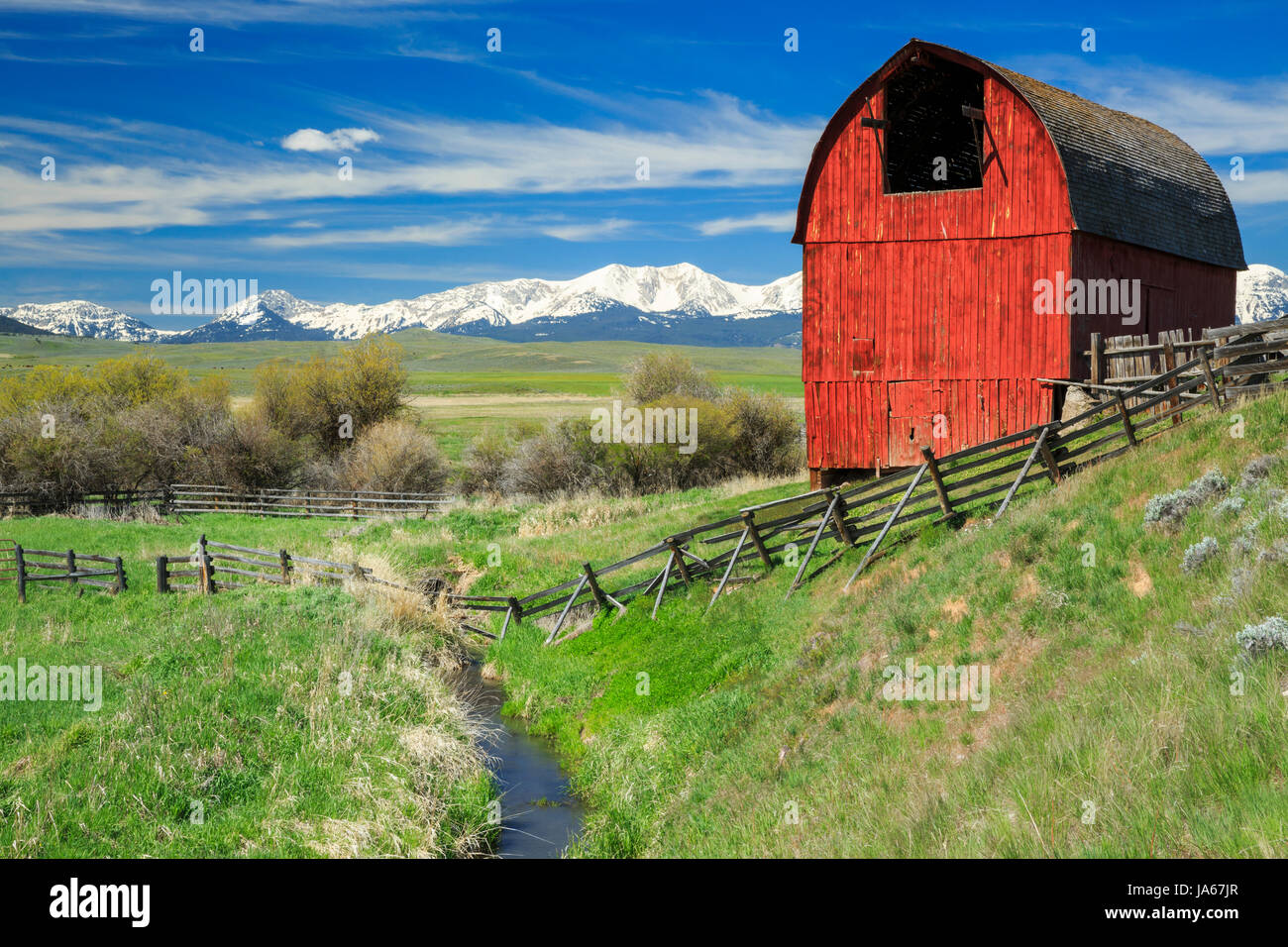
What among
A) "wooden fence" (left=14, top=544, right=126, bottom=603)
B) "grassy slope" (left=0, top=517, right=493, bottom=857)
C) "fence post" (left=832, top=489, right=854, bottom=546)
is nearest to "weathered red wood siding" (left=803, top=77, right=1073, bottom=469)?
"fence post" (left=832, top=489, right=854, bottom=546)

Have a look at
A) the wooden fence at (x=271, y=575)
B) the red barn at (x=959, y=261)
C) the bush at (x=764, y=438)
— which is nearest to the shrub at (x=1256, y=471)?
the red barn at (x=959, y=261)

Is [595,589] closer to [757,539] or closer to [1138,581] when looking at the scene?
[757,539]

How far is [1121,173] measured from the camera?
23.1 m

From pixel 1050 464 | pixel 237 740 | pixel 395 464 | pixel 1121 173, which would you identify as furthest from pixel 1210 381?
pixel 395 464

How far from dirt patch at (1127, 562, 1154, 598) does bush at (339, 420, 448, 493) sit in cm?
3725

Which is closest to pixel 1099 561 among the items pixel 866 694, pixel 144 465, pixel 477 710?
pixel 866 694

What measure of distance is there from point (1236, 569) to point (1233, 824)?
4144 millimetres

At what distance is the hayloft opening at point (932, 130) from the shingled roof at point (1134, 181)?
158 cm

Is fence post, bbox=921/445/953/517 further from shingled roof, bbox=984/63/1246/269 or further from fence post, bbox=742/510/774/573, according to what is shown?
shingled roof, bbox=984/63/1246/269

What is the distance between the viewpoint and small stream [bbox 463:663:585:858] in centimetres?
1270

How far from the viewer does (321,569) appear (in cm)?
2439

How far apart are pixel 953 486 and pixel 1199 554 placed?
6.40m

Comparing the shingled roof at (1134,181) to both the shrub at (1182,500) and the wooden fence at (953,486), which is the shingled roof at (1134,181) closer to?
the wooden fence at (953,486)

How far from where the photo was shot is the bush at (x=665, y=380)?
49031 mm
